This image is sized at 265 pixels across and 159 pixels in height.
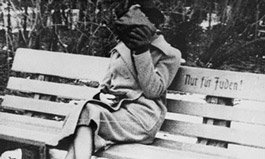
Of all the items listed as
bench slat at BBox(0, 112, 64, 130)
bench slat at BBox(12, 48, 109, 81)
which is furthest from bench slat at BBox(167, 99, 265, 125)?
bench slat at BBox(0, 112, 64, 130)

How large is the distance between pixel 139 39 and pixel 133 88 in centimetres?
34

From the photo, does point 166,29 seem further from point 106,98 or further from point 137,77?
point 137,77

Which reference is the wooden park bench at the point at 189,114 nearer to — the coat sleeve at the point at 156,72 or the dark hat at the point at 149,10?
the coat sleeve at the point at 156,72

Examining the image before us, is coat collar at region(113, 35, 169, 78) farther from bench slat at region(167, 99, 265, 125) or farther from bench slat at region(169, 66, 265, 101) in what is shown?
bench slat at region(167, 99, 265, 125)

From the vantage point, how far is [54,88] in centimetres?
343

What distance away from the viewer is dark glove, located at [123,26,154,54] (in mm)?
2600

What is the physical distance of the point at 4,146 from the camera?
10.2 feet

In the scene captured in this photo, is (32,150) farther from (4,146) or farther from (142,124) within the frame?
(142,124)

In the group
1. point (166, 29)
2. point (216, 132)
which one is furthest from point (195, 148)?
point (166, 29)

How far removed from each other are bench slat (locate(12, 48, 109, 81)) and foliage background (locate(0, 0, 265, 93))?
0.42 m

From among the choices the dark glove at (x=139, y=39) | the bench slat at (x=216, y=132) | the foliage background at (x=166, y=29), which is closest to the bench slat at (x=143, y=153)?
the bench slat at (x=216, y=132)

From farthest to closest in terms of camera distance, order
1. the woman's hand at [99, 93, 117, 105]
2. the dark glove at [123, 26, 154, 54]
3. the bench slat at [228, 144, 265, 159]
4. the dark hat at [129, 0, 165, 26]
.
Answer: the woman's hand at [99, 93, 117, 105] < the dark hat at [129, 0, 165, 26] < the bench slat at [228, 144, 265, 159] < the dark glove at [123, 26, 154, 54]

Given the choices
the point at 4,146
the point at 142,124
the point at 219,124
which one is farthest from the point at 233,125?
the point at 4,146

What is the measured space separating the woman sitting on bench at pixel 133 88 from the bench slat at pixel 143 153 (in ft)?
0.19
